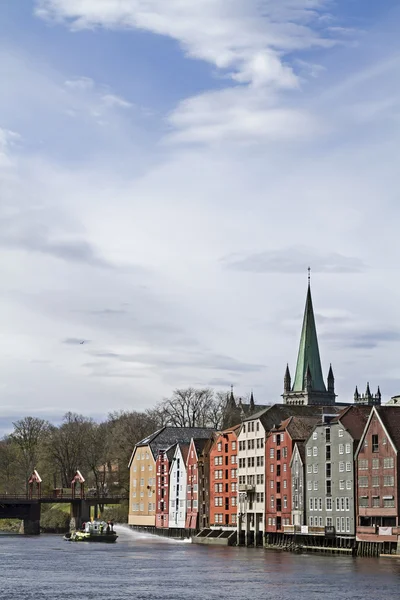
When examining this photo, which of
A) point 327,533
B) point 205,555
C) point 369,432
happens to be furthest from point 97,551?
point 369,432

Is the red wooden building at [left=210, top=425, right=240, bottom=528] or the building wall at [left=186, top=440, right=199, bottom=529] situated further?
the building wall at [left=186, top=440, right=199, bottom=529]

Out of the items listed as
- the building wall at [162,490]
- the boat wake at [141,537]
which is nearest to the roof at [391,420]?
the boat wake at [141,537]

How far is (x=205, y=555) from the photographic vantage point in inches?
5015

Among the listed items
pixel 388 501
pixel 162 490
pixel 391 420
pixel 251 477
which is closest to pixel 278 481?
pixel 251 477

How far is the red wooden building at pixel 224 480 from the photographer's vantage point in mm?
162125

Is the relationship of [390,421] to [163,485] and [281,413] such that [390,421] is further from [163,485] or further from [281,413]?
[163,485]

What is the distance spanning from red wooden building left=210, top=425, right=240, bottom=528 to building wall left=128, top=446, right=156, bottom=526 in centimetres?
2449

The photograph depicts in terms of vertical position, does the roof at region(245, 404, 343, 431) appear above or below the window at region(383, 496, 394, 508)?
above

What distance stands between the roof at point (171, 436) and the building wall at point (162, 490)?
6.21 feet

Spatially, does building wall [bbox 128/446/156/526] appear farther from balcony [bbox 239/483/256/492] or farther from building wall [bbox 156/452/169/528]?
balcony [bbox 239/483/256/492]

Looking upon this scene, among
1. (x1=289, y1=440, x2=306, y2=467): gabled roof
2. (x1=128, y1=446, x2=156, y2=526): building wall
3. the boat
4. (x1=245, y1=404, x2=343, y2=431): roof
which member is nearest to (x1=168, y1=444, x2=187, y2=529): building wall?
(x1=128, y1=446, x2=156, y2=526): building wall

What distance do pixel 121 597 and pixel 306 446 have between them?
63.8m

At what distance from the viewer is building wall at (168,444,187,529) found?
18025 centimetres

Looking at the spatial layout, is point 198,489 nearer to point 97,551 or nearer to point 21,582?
point 97,551
